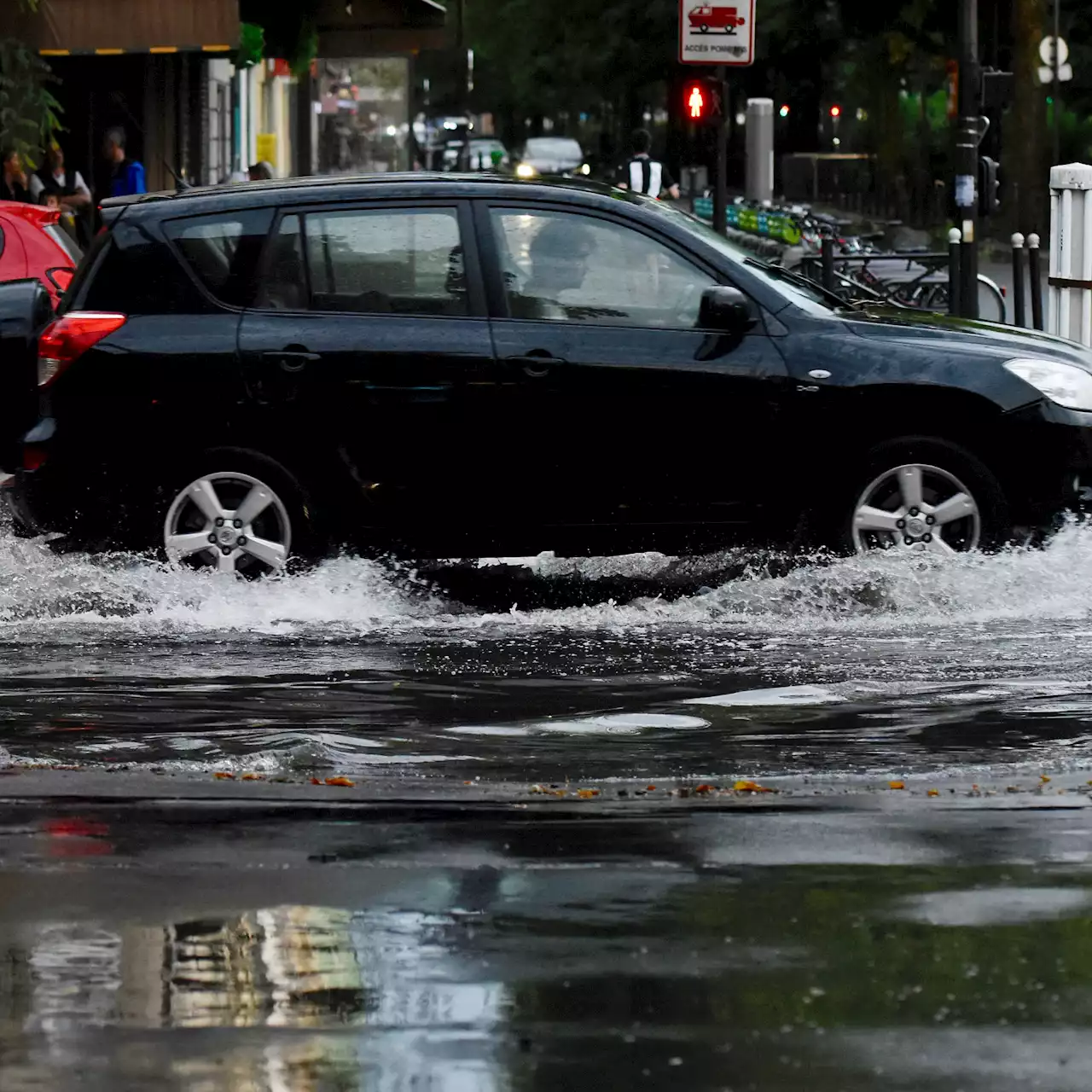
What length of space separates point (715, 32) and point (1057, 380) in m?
10.3

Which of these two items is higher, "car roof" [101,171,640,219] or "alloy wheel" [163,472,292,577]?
"car roof" [101,171,640,219]

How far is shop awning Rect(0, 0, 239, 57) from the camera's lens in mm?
25094

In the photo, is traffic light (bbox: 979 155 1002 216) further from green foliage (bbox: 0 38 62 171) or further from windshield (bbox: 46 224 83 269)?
windshield (bbox: 46 224 83 269)

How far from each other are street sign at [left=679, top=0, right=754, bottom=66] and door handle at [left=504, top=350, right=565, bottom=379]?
33.1ft

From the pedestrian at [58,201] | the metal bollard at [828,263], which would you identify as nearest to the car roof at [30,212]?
the pedestrian at [58,201]

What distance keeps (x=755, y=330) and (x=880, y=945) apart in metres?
5.04

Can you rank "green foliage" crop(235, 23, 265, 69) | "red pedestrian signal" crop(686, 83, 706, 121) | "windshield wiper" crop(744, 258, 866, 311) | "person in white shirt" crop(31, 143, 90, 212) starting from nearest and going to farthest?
"windshield wiper" crop(744, 258, 866, 311)
"red pedestrian signal" crop(686, 83, 706, 121)
"person in white shirt" crop(31, 143, 90, 212)
"green foliage" crop(235, 23, 265, 69)

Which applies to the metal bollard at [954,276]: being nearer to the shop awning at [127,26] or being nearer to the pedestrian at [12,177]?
the pedestrian at [12,177]

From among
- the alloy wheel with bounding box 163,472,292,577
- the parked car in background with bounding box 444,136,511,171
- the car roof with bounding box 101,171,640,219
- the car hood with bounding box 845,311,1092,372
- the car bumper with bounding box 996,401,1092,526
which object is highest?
the parked car in background with bounding box 444,136,511,171

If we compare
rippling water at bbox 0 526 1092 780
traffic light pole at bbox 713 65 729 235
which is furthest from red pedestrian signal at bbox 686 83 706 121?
rippling water at bbox 0 526 1092 780

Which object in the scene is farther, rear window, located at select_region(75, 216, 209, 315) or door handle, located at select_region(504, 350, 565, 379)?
rear window, located at select_region(75, 216, 209, 315)

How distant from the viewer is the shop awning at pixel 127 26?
82.3ft

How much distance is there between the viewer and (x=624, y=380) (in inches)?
379

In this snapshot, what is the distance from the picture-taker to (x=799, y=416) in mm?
9641
